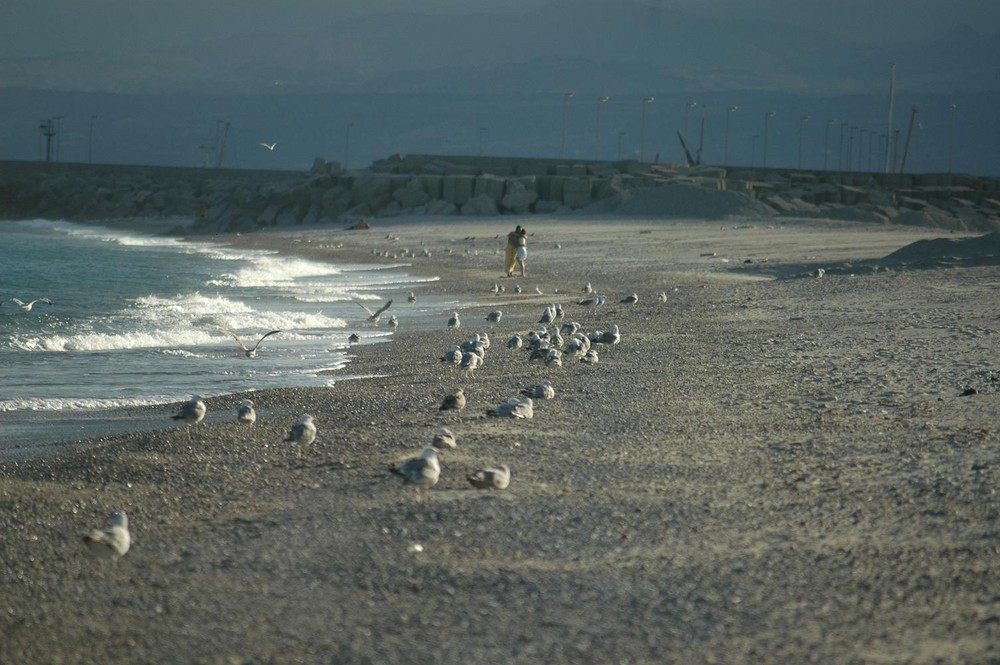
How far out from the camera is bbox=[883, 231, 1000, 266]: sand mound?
55.2 feet

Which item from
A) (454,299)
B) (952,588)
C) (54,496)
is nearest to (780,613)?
(952,588)

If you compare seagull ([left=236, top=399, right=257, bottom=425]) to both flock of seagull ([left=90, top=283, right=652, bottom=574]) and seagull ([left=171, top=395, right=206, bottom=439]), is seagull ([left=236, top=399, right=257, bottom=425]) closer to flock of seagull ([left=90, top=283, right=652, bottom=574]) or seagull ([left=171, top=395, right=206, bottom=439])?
flock of seagull ([left=90, top=283, right=652, bottom=574])

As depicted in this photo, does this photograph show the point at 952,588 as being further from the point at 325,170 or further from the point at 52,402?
the point at 325,170

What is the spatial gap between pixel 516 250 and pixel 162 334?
33.1 ft

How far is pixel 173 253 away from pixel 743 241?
19240 millimetres

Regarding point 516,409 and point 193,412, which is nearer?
point 516,409

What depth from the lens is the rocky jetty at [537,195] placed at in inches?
1715

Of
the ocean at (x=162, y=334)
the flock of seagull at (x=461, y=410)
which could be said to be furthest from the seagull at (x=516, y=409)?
the ocean at (x=162, y=334)

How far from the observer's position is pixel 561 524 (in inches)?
183

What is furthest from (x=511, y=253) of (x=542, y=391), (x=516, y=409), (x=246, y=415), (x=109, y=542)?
(x=109, y=542)

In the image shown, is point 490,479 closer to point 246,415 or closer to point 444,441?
point 444,441

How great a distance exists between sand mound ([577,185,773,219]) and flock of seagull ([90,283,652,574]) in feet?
96.3

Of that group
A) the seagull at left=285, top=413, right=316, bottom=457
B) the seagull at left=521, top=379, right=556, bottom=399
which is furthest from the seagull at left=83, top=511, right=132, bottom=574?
the seagull at left=521, top=379, right=556, bottom=399

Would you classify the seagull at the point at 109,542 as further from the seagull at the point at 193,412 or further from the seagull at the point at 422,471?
the seagull at the point at 193,412
